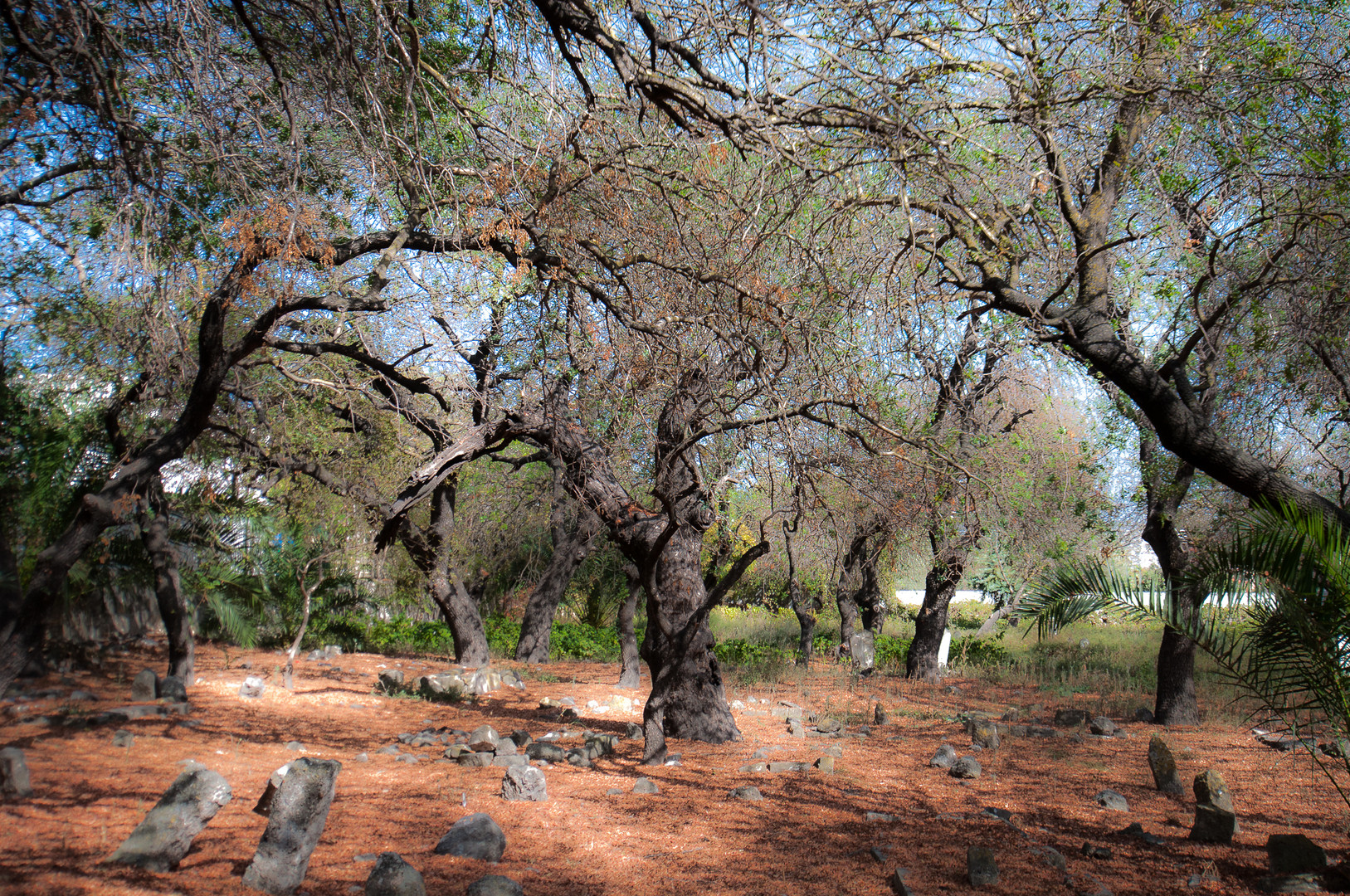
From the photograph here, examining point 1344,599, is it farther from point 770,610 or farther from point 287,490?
point 770,610

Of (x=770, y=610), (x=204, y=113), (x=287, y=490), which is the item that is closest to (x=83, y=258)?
(x=204, y=113)

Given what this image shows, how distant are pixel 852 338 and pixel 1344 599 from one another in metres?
3.42

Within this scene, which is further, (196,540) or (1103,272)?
(196,540)

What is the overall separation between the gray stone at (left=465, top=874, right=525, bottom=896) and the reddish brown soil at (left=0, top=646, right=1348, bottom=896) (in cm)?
21

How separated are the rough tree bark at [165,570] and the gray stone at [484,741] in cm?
466

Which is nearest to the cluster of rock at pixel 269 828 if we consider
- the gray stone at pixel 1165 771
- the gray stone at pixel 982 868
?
the gray stone at pixel 982 868

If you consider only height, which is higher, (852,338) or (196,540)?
(852,338)

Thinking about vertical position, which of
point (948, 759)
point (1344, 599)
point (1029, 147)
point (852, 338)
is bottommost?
point (948, 759)

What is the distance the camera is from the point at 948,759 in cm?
770

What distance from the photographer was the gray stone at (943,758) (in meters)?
7.66

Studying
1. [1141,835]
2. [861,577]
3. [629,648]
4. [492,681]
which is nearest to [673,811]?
[1141,835]

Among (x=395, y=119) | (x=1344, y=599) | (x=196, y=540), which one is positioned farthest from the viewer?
(x=196, y=540)

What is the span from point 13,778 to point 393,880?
2.96m

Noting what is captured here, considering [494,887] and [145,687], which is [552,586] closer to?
[145,687]
